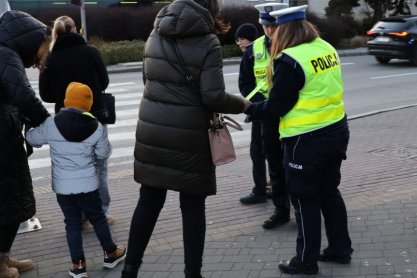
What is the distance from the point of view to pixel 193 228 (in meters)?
3.58

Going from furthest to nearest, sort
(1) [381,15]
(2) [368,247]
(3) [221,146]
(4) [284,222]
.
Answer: (1) [381,15] < (4) [284,222] < (2) [368,247] < (3) [221,146]

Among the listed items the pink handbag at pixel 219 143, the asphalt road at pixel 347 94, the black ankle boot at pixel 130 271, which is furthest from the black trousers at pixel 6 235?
the asphalt road at pixel 347 94

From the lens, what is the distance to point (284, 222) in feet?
16.1

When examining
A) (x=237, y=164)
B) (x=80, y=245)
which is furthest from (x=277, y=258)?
(x=237, y=164)

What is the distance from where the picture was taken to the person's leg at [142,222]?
362cm

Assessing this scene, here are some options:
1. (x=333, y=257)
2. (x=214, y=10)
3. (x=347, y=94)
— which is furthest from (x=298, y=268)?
(x=347, y=94)

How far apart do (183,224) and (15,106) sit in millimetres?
1344

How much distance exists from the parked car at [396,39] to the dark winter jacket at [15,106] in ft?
55.7

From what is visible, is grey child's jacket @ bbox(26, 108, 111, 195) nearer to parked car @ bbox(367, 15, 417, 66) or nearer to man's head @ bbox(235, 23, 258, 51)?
man's head @ bbox(235, 23, 258, 51)

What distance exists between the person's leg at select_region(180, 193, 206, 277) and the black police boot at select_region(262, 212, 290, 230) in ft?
4.28

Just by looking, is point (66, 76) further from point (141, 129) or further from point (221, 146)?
point (221, 146)

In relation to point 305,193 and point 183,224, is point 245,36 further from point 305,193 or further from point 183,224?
point 183,224

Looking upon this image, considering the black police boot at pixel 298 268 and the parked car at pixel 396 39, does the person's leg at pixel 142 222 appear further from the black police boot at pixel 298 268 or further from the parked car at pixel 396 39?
the parked car at pixel 396 39

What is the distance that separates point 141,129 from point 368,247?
200 cm
